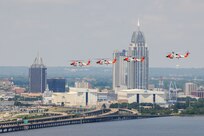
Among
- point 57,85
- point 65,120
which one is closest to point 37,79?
point 57,85

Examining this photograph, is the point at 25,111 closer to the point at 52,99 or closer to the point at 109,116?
the point at 109,116

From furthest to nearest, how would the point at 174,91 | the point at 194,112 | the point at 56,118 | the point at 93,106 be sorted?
the point at 174,91, the point at 93,106, the point at 194,112, the point at 56,118

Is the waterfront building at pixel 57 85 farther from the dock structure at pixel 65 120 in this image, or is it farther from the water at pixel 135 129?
the water at pixel 135 129

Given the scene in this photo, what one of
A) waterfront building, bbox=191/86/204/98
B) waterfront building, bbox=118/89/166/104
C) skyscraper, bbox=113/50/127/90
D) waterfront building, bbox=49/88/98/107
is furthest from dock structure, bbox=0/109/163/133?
skyscraper, bbox=113/50/127/90

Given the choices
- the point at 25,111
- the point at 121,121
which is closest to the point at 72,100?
the point at 25,111

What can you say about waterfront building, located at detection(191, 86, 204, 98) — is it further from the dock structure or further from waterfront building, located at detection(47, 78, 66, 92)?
the dock structure

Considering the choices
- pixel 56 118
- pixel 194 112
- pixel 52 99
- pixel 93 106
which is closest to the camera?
pixel 56 118
